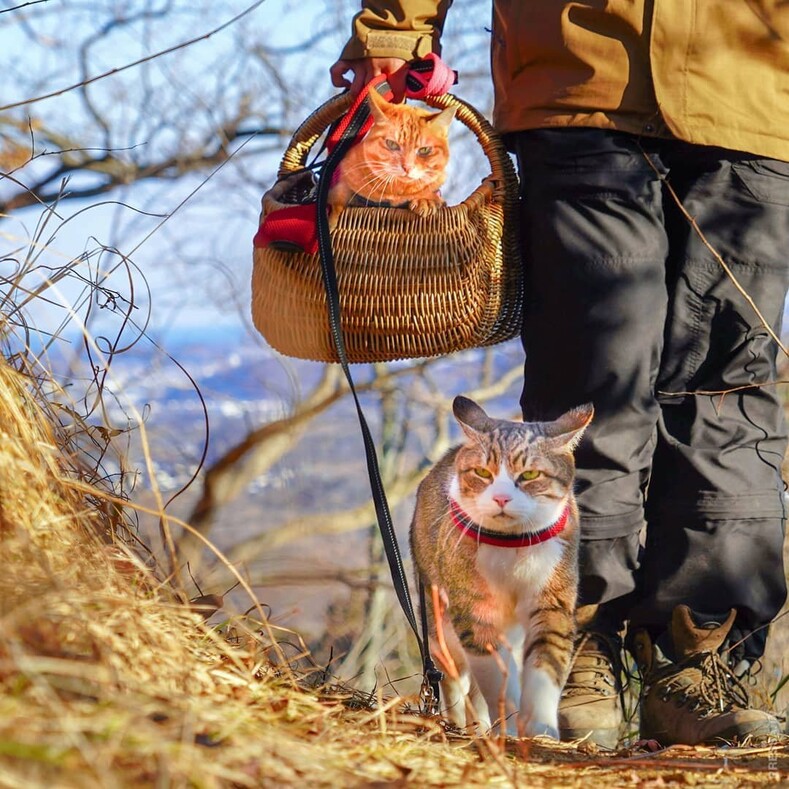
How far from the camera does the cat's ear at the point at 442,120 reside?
186 cm

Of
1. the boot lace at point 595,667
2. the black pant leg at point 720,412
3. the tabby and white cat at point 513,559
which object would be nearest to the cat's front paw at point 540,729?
the tabby and white cat at point 513,559

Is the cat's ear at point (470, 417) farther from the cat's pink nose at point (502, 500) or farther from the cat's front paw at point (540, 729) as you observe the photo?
the cat's front paw at point (540, 729)

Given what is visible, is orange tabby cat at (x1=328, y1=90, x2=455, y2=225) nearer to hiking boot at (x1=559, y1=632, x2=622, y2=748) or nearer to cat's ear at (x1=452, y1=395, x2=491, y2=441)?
cat's ear at (x1=452, y1=395, x2=491, y2=441)

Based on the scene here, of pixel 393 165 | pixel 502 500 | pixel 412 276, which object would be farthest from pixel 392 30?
pixel 502 500

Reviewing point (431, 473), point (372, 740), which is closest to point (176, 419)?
point (431, 473)

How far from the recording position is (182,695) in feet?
2.88

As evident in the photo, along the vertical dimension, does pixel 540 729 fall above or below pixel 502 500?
below

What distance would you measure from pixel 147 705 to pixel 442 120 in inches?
Answer: 56.2

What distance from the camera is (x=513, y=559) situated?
1.61 meters

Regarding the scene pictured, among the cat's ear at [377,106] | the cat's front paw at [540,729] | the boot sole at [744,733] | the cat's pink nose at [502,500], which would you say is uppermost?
the cat's ear at [377,106]

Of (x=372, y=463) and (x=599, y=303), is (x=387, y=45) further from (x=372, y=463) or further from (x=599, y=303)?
(x=372, y=463)

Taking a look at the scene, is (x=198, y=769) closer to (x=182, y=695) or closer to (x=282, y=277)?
(x=182, y=695)

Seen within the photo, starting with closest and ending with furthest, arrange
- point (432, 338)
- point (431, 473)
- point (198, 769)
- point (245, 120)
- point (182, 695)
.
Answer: point (198, 769), point (182, 695), point (432, 338), point (431, 473), point (245, 120)

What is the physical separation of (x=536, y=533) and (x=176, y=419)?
179 inches
